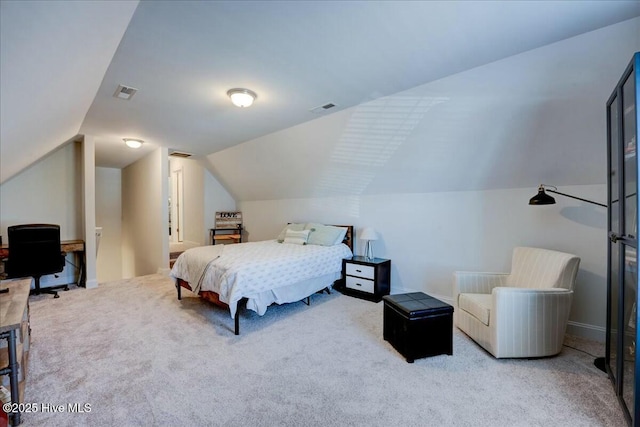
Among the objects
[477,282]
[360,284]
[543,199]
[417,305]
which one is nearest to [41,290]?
[360,284]

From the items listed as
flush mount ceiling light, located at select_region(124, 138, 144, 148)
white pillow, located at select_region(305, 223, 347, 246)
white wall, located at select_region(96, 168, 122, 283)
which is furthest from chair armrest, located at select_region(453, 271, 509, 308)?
white wall, located at select_region(96, 168, 122, 283)

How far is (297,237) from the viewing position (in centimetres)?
459

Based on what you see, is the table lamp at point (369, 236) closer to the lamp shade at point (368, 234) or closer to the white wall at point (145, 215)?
the lamp shade at point (368, 234)

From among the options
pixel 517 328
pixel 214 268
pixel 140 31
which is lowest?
pixel 517 328

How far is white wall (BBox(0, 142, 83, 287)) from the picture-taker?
436cm

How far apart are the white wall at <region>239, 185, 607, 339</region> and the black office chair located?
3.90m

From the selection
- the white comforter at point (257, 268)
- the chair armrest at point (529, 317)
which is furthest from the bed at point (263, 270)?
the chair armrest at point (529, 317)

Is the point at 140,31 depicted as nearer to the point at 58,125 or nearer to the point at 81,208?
the point at 58,125

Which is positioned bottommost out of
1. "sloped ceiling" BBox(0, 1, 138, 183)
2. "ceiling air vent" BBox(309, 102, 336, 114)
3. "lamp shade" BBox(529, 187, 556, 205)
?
"lamp shade" BBox(529, 187, 556, 205)

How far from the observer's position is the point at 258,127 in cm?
409

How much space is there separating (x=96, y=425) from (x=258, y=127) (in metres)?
3.50

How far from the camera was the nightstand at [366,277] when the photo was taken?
3.82 m

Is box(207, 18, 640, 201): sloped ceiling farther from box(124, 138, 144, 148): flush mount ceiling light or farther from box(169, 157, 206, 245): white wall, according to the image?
box(169, 157, 206, 245): white wall

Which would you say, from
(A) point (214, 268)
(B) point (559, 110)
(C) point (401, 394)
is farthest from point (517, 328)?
(A) point (214, 268)
